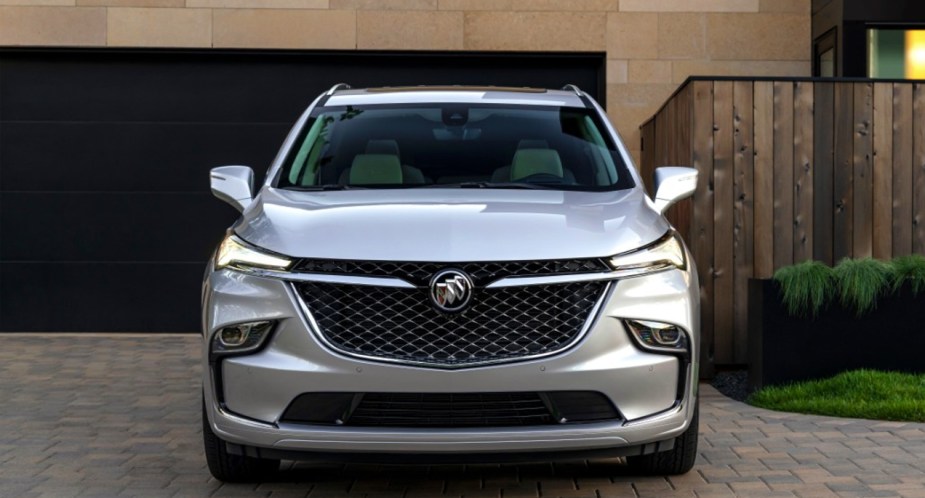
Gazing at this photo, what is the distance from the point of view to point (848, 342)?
8.20 metres

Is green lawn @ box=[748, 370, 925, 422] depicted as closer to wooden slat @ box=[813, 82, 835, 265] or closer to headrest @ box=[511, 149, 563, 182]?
wooden slat @ box=[813, 82, 835, 265]

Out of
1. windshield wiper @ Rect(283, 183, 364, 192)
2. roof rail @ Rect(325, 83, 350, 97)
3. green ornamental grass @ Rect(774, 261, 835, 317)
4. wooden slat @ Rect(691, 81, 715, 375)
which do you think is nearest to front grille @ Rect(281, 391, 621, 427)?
windshield wiper @ Rect(283, 183, 364, 192)

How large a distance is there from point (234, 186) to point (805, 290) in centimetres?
360

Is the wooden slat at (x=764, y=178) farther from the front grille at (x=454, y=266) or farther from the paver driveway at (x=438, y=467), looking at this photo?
the front grille at (x=454, y=266)

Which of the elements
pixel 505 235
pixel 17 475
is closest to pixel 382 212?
pixel 505 235

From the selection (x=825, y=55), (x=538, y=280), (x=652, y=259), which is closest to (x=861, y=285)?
(x=652, y=259)

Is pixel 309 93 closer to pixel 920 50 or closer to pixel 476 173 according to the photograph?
pixel 920 50

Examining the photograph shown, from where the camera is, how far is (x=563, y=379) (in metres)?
4.91

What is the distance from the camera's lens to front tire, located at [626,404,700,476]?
5.70 metres

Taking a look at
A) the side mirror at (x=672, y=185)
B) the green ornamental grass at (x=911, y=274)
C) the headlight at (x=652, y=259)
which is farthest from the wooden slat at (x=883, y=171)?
the headlight at (x=652, y=259)

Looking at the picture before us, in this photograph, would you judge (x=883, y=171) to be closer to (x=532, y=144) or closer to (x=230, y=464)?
(x=532, y=144)

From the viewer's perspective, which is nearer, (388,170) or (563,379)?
(563,379)

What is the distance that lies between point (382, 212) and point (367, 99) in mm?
1612

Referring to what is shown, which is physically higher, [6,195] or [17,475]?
[6,195]
